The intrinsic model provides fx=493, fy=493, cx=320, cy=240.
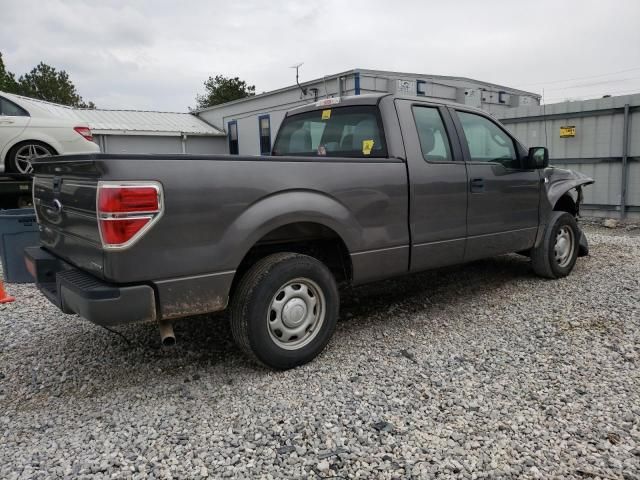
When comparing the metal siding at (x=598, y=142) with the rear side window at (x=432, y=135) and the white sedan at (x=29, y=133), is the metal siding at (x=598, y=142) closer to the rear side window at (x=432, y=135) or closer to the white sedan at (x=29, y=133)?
the rear side window at (x=432, y=135)

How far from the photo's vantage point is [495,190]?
14.9ft

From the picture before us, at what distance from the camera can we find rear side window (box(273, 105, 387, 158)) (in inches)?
156

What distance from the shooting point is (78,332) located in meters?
4.11

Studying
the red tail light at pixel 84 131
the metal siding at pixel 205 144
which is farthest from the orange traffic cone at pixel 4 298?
the metal siding at pixel 205 144

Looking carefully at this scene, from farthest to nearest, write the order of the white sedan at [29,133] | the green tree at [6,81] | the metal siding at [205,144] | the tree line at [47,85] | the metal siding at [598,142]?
the tree line at [47,85] → the green tree at [6,81] → the metal siding at [205,144] → the metal siding at [598,142] → the white sedan at [29,133]

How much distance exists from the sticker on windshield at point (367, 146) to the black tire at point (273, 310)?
114cm

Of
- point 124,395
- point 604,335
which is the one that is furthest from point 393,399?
point 604,335

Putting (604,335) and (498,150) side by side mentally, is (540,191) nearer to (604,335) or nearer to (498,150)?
(498,150)

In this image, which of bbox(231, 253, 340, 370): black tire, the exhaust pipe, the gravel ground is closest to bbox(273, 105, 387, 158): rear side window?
bbox(231, 253, 340, 370): black tire

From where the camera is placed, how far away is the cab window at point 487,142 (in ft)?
14.8

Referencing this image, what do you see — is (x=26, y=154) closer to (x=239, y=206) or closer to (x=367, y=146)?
(x=367, y=146)

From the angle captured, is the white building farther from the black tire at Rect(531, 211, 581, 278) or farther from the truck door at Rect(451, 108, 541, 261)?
the truck door at Rect(451, 108, 541, 261)

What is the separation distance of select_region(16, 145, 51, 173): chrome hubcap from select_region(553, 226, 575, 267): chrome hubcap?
7.39 m

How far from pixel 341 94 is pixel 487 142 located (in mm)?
7645
